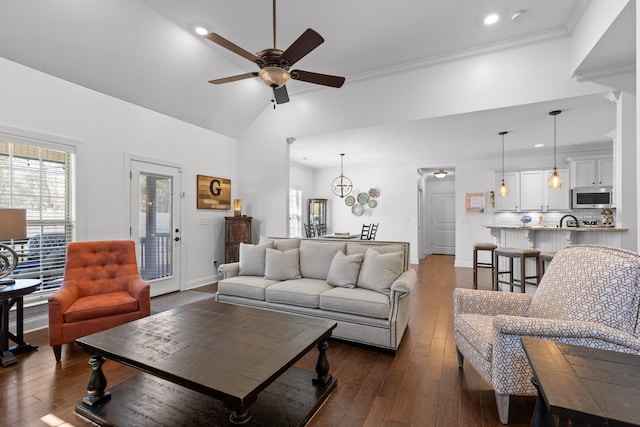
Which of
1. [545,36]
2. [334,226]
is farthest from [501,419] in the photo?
[334,226]

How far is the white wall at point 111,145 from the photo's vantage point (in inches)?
124

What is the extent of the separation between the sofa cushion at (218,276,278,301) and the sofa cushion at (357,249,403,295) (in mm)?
1074

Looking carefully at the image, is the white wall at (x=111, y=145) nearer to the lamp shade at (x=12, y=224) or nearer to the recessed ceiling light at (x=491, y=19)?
the lamp shade at (x=12, y=224)

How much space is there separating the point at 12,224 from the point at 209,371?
7.24ft

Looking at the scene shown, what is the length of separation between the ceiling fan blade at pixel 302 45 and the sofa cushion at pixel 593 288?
2.23 m

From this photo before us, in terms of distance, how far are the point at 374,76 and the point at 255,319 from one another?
3884 mm

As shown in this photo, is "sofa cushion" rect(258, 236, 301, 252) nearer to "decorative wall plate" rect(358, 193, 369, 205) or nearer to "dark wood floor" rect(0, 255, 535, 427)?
"dark wood floor" rect(0, 255, 535, 427)

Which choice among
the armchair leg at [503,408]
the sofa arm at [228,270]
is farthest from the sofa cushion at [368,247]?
the armchair leg at [503,408]

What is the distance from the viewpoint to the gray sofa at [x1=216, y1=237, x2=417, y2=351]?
265 centimetres

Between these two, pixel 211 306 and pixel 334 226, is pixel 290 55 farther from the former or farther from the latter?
pixel 334 226

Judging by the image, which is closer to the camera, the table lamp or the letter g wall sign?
the table lamp

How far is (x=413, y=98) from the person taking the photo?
432 cm

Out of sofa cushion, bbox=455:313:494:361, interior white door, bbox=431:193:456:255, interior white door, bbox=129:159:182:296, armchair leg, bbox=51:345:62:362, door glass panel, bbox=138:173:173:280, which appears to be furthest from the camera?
interior white door, bbox=431:193:456:255

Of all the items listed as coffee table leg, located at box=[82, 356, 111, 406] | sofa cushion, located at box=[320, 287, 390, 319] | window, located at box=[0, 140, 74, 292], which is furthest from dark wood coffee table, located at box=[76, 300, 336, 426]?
window, located at box=[0, 140, 74, 292]
